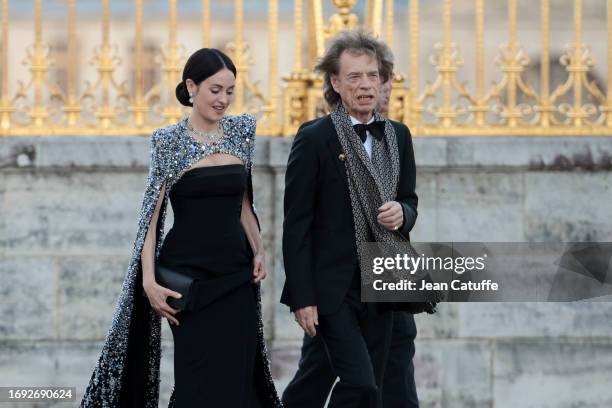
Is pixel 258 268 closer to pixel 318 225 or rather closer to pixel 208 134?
pixel 318 225

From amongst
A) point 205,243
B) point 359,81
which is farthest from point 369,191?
point 205,243

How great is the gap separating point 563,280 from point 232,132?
280cm

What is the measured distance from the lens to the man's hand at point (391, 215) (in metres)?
5.52

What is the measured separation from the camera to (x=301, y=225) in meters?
5.54

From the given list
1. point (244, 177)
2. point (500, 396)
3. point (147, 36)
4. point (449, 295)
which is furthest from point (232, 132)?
point (147, 36)

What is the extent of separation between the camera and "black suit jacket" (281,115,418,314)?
553 centimetres

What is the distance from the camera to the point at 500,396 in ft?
25.9

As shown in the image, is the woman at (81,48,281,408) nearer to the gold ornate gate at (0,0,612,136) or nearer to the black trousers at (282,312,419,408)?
the black trousers at (282,312,419,408)

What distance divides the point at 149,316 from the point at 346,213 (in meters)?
0.85

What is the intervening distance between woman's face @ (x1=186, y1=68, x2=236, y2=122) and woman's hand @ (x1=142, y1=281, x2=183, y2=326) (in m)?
0.62

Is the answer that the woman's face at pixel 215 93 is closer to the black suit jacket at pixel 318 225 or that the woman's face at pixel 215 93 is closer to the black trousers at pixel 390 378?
the black suit jacket at pixel 318 225

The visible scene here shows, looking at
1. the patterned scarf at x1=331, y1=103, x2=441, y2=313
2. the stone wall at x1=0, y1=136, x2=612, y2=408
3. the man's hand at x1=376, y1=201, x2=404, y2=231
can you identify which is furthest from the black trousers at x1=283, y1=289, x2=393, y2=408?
the stone wall at x1=0, y1=136, x2=612, y2=408

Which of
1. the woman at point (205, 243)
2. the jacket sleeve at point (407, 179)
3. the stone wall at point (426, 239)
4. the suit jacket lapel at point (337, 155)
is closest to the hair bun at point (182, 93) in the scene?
the woman at point (205, 243)

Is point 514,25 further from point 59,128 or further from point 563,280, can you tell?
point 59,128
